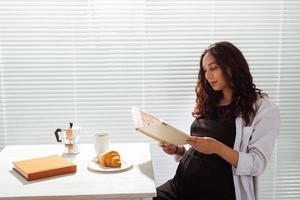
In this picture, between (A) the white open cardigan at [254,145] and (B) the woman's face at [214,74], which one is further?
(B) the woman's face at [214,74]

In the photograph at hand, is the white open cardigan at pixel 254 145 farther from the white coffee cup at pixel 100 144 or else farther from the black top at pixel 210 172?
the white coffee cup at pixel 100 144

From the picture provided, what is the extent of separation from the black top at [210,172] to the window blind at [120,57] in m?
0.50

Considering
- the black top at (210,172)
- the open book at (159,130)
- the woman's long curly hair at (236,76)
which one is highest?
the woman's long curly hair at (236,76)

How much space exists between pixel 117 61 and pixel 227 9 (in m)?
0.66

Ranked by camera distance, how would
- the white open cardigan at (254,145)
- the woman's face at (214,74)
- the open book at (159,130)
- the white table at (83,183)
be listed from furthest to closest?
1. the woman's face at (214,74)
2. the white open cardigan at (254,145)
3. the open book at (159,130)
4. the white table at (83,183)

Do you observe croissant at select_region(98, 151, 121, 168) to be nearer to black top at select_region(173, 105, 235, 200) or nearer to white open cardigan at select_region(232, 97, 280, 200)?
black top at select_region(173, 105, 235, 200)

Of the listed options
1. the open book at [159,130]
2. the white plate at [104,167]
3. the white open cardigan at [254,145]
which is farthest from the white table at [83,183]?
the white open cardigan at [254,145]

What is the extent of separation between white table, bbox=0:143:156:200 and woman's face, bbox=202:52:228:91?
444mm

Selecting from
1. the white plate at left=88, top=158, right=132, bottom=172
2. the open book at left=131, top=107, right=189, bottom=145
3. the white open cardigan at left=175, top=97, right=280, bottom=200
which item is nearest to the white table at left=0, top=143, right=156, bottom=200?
the white plate at left=88, top=158, right=132, bottom=172

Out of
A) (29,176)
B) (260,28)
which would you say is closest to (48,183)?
(29,176)

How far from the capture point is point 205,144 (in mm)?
1494

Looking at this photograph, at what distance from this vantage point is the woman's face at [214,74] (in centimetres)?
166

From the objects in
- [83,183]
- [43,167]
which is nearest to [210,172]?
[83,183]

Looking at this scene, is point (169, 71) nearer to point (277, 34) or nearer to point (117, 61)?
point (117, 61)
